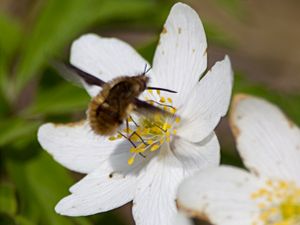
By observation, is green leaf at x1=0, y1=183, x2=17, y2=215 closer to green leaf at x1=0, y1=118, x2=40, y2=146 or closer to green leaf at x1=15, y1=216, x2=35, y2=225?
green leaf at x1=15, y1=216, x2=35, y2=225

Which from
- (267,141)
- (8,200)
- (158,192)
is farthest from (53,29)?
(267,141)

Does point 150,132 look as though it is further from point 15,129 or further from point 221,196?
point 15,129

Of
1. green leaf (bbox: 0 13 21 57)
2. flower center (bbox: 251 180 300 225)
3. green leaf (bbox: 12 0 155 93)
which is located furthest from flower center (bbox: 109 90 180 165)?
green leaf (bbox: 0 13 21 57)

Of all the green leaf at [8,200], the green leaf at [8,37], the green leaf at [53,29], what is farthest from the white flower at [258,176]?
the green leaf at [8,37]

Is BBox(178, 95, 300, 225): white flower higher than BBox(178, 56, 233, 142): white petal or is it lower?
lower

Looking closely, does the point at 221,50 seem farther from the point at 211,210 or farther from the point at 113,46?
the point at 211,210
